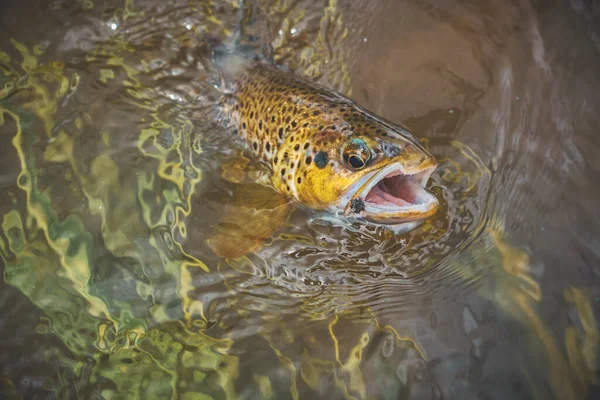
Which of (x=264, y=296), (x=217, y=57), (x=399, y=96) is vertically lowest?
(x=264, y=296)

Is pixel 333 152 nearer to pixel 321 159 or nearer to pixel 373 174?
pixel 321 159

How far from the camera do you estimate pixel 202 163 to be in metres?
3.70

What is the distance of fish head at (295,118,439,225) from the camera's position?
2723 mm

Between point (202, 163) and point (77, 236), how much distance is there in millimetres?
986

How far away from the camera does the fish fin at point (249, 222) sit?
3316mm

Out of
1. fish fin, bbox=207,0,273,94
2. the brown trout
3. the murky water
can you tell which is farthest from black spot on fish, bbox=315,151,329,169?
fish fin, bbox=207,0,273,94

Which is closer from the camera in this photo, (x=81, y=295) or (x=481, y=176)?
(x=81, y=295)

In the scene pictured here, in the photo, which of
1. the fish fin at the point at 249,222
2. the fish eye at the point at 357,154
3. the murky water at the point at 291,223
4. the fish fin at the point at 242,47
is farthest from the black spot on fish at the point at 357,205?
the fish fin at the point at 242,47

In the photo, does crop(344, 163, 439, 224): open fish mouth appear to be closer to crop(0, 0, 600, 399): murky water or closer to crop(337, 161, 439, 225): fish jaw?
crop(337, 161, 439, 225): fish jaw

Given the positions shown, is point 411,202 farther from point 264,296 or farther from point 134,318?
point 134,318

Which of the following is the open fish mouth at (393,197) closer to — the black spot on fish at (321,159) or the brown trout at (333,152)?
the brown trout at (333,152)

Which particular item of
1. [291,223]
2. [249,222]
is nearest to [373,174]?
[291,223]

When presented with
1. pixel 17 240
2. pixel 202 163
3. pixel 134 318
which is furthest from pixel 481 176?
pixel 17 240

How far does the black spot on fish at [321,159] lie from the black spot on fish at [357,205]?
0.92 ft
